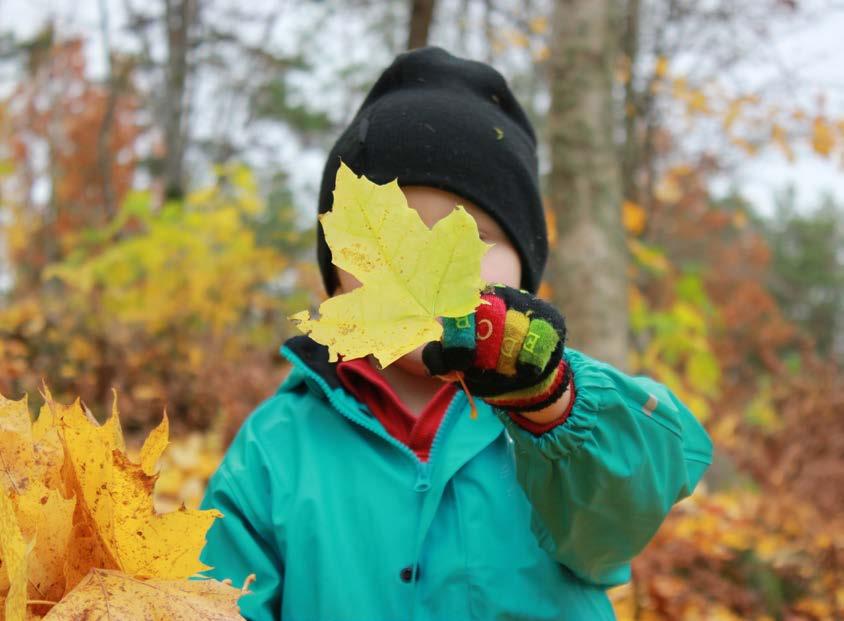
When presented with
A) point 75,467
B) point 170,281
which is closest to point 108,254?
point 170,281

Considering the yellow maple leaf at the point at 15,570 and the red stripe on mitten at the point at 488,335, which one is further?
the red stripe on mitten at the point at 488,335

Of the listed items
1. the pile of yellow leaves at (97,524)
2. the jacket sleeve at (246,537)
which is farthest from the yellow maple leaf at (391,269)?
the jacket sleeve at (246,537)

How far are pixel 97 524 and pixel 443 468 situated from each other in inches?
24.2

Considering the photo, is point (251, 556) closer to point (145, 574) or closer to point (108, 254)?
point (145, 574)

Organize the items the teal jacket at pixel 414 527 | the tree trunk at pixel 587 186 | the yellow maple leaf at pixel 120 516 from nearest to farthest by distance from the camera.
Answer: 1. the yellow maple leaf at pixel 120 516
2. the teal jacket at pixel 414 527
3. the tree trunk at pixel 587 186

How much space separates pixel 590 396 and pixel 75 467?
633 mm

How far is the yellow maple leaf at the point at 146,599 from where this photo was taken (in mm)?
681

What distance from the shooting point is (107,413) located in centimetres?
347

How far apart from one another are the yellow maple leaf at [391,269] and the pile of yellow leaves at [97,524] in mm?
232

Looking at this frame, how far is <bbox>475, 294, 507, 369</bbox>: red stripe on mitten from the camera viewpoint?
2.65ft

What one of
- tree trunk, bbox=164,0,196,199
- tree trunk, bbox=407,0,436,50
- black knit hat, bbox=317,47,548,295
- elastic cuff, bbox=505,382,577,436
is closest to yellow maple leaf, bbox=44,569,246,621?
elastic cuff, bbox=505,382,577,436

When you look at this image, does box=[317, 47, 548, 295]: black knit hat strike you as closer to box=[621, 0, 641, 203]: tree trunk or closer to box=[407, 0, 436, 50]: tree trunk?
box=[407, 0, 436, 50]: tree trunk

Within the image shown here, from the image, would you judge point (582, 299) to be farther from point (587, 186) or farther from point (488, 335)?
point (488, 335)

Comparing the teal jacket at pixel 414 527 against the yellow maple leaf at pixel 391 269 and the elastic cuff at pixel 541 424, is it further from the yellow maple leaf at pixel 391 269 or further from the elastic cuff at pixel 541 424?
the yellow maple leaf at pixel 391 269
